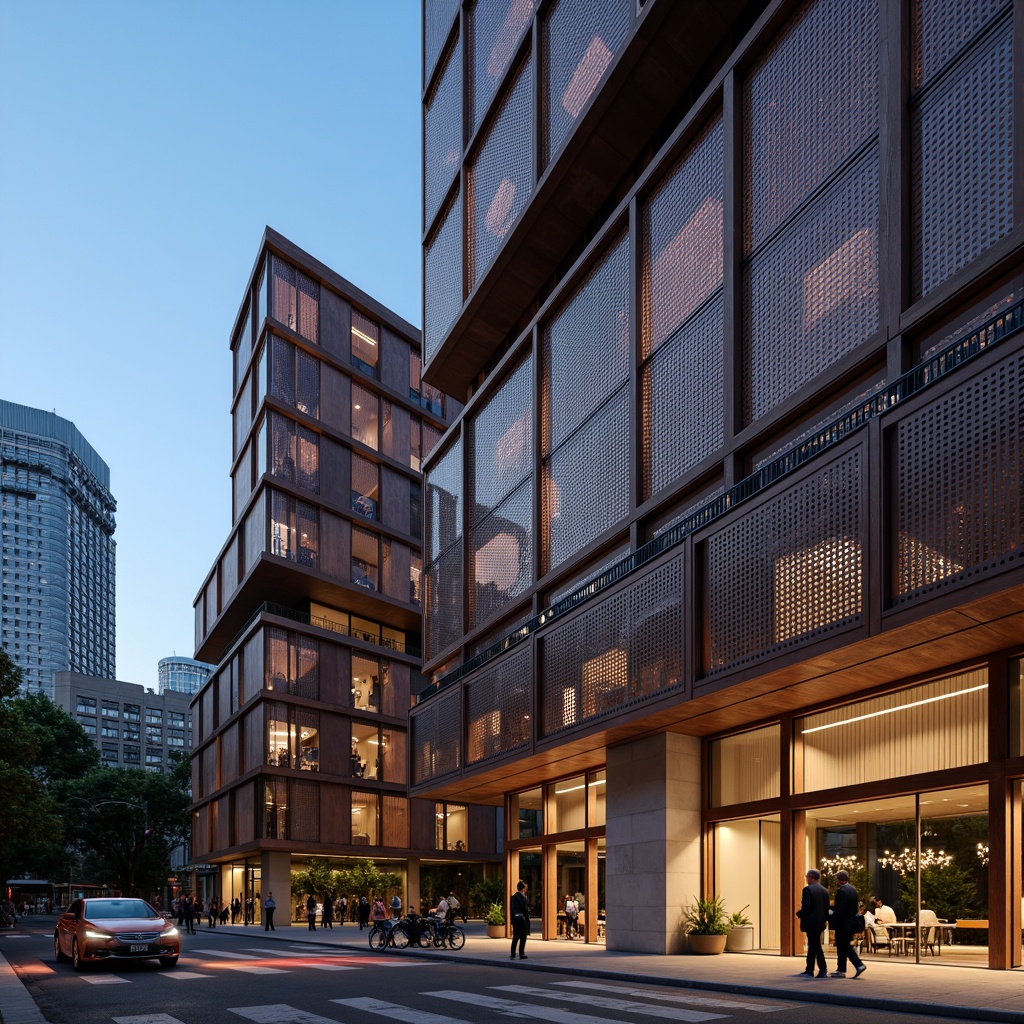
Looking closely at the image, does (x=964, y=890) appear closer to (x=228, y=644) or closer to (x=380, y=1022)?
(x=380, y=1022)

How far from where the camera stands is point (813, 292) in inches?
781

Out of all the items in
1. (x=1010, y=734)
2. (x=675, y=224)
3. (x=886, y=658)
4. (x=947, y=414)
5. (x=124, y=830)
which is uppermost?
(x=675, y=224)

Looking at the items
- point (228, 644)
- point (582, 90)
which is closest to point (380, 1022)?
point (582, 90)

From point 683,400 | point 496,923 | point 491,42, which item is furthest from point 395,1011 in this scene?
point 491,42

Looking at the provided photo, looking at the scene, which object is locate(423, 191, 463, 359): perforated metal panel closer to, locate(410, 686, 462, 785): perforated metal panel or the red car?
locate(410, 686, 462, 785): perforated metal panel

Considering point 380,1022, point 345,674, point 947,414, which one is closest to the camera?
point 380,1022

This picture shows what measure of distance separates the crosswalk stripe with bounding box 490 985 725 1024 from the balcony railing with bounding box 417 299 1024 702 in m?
8.65

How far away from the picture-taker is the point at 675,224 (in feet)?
82.9

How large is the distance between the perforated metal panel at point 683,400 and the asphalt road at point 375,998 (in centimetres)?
1062

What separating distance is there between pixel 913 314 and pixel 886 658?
5.31 m

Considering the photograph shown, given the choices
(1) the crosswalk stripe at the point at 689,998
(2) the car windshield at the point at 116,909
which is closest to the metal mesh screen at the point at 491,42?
(2) the car windshield at the point at 116,909

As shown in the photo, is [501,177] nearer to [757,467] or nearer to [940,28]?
[757,467]

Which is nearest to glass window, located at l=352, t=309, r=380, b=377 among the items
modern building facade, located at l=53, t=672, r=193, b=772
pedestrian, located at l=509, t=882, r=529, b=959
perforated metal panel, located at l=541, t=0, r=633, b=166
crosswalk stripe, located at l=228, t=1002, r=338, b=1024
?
perforated metal panel, located at l=541, t=0, r=633, b=166

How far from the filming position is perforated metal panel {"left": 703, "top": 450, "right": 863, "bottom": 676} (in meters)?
16.9
